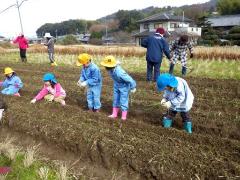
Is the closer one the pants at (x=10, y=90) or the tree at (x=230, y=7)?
the pants at (x=10, y=90)

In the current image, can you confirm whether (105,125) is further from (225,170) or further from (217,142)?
(225,170)

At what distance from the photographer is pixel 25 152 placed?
17.8ft

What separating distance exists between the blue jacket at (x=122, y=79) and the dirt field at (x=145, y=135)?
0.69m

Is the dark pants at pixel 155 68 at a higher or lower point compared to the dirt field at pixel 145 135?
higher

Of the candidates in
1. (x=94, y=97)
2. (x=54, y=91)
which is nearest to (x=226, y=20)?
(x=54, y=91)

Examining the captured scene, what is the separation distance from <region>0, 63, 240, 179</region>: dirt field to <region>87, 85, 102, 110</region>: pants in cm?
43

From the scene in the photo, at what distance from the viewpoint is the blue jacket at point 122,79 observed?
645 cm

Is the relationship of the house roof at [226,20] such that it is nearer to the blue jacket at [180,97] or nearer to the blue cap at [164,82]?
the blue jacket at [180,97]

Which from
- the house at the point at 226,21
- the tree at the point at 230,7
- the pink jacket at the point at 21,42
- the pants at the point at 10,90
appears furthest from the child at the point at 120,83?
the tree at the point at 230,7

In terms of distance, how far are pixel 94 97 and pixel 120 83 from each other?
87cm

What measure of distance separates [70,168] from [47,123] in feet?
5.30

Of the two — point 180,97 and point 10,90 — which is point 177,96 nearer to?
point 180,97

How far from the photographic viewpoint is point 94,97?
7.29m

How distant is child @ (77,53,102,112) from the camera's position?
23.1 ft
